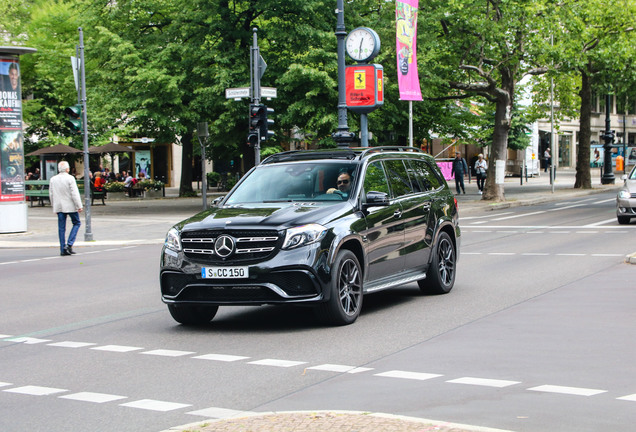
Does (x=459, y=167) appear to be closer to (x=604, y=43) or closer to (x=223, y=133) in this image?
(x=604, y=43)

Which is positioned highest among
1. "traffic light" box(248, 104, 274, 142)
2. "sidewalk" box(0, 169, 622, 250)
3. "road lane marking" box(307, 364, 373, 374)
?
"traffic light" box(248, 104, 274, 142)

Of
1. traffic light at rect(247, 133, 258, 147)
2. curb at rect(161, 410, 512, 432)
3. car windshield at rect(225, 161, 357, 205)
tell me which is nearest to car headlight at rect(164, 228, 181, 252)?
car windshield at rect(225, 161, 357, 205)

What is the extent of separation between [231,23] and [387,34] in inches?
222

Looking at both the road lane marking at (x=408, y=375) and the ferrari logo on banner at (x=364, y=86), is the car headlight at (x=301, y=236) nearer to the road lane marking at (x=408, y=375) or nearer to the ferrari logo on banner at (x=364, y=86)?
the road lane marking at (x=408, y=375)

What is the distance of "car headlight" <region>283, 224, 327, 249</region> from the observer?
358 inches

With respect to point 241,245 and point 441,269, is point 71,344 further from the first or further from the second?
point 441,269

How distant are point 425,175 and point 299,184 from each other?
2451 mm

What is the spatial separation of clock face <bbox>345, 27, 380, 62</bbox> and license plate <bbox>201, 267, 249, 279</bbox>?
55.7ft

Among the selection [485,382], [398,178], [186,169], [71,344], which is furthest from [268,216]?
[186,169]

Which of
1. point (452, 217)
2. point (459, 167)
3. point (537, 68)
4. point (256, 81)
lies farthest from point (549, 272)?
point (459, 167)

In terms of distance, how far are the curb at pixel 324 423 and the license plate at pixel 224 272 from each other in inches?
132

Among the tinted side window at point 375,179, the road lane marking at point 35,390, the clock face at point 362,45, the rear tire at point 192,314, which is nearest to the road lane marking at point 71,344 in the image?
the rear tire at point 192,314

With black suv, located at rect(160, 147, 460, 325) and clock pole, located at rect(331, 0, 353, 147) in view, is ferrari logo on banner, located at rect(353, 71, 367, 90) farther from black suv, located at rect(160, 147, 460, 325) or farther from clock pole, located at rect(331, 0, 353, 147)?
black suv, located at rect(160, 147, 460, 325)

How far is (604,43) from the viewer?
3475 centimetres
